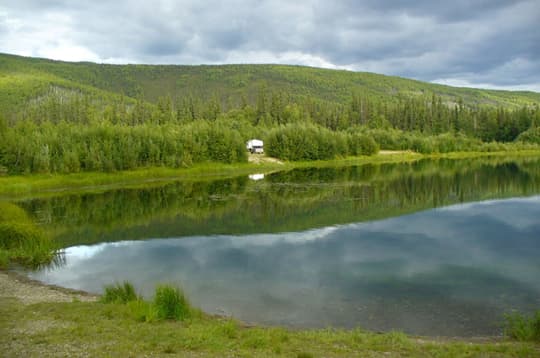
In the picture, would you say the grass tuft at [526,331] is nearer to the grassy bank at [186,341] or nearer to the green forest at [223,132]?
the grassy bank at [186,341]

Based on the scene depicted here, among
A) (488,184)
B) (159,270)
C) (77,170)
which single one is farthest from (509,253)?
(77,170)

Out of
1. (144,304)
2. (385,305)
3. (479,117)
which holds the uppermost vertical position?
(479,117)

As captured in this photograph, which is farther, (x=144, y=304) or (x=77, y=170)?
(x=77, y=170)

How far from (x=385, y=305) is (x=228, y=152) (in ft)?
212

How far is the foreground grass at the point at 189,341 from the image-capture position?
395 inches

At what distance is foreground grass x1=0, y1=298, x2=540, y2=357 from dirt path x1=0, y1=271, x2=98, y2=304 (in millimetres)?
2480

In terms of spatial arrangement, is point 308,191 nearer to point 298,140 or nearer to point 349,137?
point 298,140

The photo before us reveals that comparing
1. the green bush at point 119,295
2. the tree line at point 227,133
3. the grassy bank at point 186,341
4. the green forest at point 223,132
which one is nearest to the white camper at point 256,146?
the green forest at point 223,132

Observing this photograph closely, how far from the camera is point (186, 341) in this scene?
1051 cm

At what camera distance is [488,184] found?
51.6m

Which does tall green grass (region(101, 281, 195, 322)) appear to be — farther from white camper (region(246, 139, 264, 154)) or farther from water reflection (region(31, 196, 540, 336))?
white camper (region(246, 139, 264, 154))

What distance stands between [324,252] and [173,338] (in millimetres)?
13981

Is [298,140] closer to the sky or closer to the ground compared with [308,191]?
closer to the sky

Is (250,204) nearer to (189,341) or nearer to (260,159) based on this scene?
(189,341)
